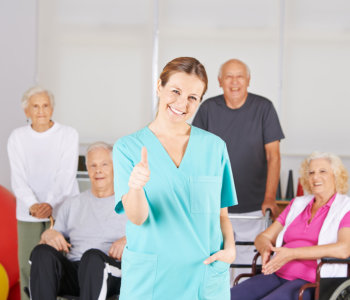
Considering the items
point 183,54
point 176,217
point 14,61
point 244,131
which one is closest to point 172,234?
point 176,217

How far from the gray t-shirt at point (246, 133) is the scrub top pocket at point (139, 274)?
182 cm

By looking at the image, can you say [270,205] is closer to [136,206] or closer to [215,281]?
[215,281]

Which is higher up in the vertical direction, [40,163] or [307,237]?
[40,163]

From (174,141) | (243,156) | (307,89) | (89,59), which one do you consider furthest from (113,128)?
(174,141)

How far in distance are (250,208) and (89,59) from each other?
8.20ft

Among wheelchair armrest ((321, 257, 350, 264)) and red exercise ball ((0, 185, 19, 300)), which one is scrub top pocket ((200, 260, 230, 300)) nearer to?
wheelchair armrest ((321, 257, 350, 264))

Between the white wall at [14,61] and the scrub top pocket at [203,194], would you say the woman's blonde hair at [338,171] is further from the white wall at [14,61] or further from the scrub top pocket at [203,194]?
the white wall at [14,61]

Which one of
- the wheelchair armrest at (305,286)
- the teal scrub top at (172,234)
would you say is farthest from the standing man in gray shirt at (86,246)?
the teal scrub top at (172,234)

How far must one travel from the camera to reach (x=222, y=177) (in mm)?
1383

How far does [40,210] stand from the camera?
9.38 feet

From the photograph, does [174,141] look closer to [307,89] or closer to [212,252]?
[212,252]

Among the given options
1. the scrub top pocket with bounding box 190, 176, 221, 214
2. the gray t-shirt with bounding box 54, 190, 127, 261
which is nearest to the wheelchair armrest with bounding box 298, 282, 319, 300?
the gray t-shirt with bounding box 54, 190, 127, 261

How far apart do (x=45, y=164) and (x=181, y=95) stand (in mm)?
1828

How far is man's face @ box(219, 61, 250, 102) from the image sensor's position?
302cm
